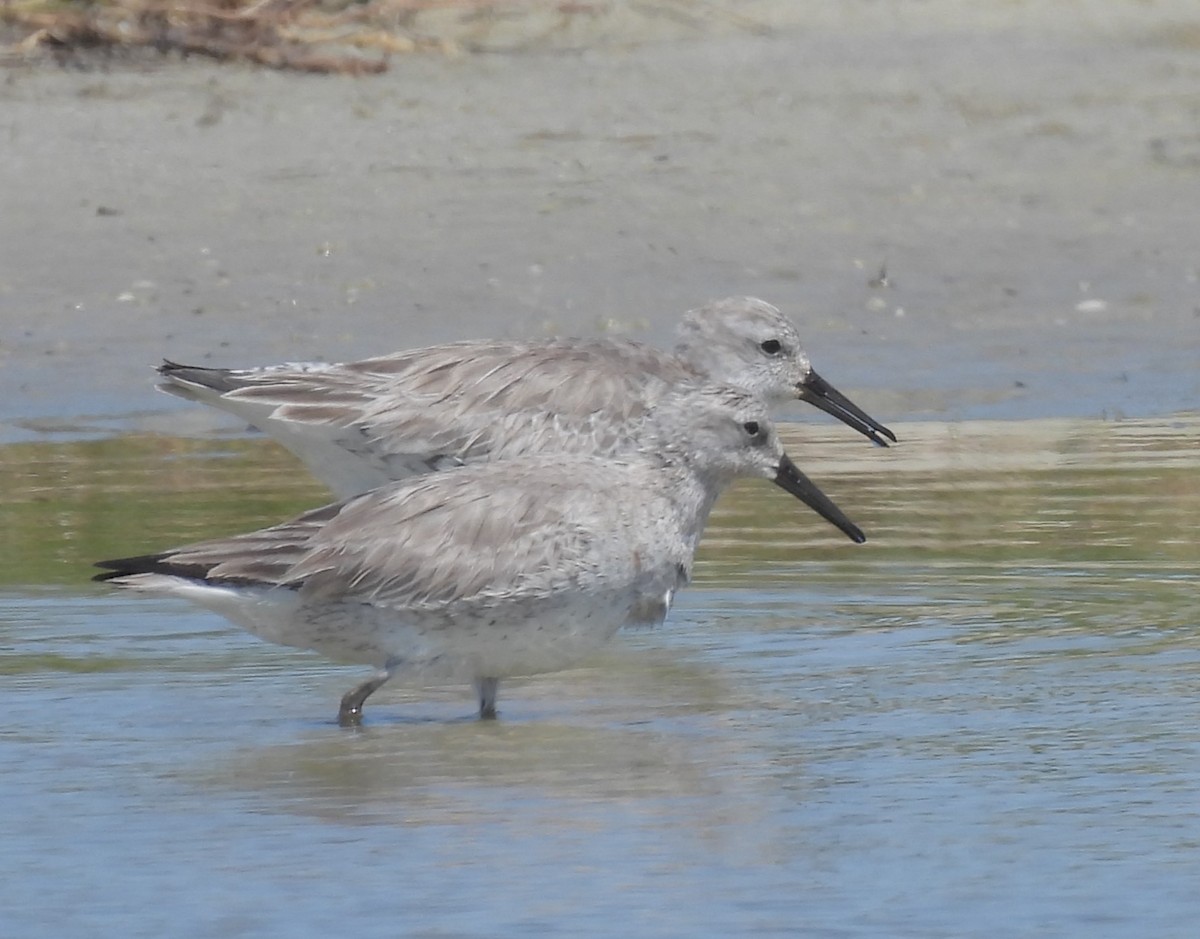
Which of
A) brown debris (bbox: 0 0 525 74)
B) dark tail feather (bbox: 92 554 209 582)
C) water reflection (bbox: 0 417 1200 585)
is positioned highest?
brown debris (bbox: 0 0 525 74)

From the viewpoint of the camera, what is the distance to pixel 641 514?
649 centimetres

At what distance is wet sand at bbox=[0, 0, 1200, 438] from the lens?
36.2ft

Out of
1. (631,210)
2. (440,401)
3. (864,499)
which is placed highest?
(440,401)

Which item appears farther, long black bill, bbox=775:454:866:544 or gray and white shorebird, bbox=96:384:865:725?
long black bill, bbox=775:454:866:544

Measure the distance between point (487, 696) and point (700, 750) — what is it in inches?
26.2

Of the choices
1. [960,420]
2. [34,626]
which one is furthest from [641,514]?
[960,420]

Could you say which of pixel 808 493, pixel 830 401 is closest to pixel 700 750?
pixel 808 493

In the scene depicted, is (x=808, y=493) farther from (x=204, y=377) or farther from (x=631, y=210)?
(x=631, y=210)

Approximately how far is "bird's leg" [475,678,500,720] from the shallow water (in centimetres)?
8

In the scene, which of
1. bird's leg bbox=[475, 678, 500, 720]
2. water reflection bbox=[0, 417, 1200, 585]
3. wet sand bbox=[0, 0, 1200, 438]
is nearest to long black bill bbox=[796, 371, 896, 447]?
water reflection bbox=[0, 417, 1200, 585]

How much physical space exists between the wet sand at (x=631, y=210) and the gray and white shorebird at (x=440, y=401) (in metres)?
2.45

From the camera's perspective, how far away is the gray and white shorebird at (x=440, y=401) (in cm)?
784

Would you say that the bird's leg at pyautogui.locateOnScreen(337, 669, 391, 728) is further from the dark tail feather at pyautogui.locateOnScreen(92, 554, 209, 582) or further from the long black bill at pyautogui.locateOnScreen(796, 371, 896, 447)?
the long black bill at pyautogui.locateOnScreen(796, 371, 896, 447)

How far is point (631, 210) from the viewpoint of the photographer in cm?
1226
